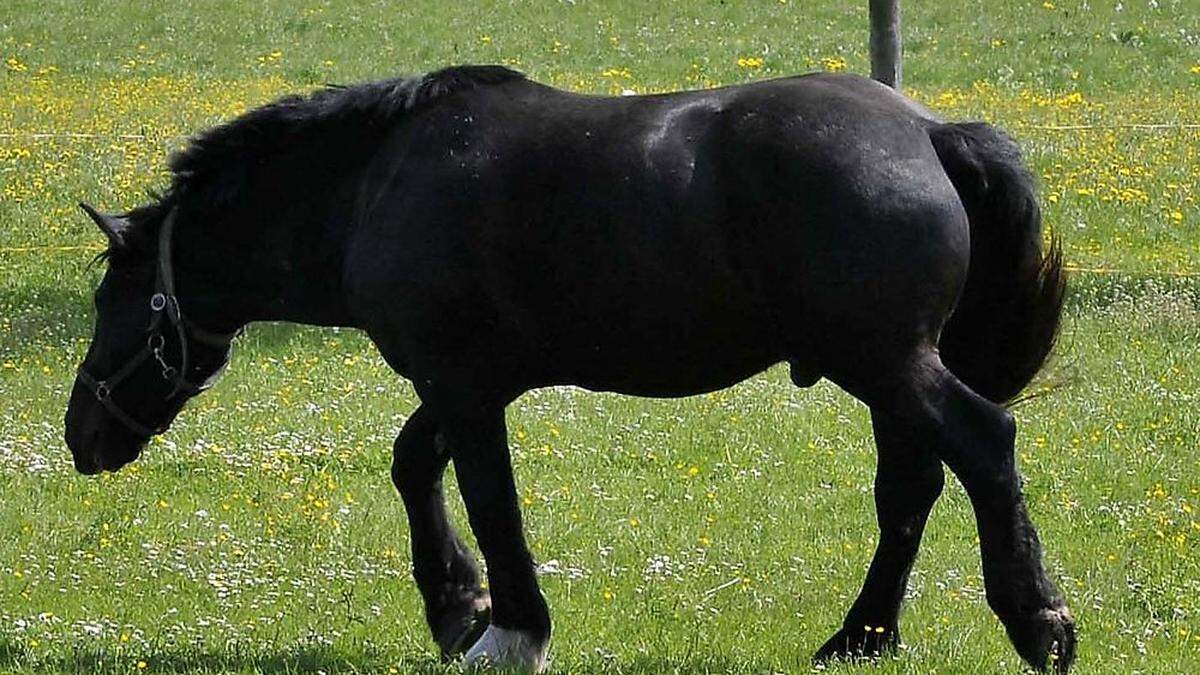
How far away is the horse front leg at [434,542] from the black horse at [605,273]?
0.01 metres

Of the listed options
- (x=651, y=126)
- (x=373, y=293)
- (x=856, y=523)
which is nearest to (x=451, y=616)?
(x=373, y=293)

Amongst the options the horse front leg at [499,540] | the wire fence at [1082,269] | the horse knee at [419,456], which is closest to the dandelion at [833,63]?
the wire fence at [1082,269]

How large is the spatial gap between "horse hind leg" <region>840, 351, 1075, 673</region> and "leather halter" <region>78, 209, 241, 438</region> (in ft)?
8.39

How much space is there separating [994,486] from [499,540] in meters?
1.65

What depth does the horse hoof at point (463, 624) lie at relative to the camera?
6781 mm

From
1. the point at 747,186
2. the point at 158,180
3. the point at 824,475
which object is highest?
the point at 747,186

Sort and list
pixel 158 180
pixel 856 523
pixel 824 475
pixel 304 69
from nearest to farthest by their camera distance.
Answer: pixel 856 523
pixel 824 475
pixel 158 180
pixel 304 69

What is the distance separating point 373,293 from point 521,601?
1.15 meters

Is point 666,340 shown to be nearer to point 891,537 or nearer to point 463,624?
point 891,537

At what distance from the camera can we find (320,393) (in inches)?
465

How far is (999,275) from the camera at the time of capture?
20.5 feet

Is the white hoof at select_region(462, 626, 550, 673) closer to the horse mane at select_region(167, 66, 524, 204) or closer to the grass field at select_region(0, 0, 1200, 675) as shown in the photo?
the grass field at select_region(0, 0, 1200, 675)

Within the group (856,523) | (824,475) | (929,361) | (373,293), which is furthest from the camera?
(824,475)

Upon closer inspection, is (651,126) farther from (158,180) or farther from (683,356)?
(158,180)
